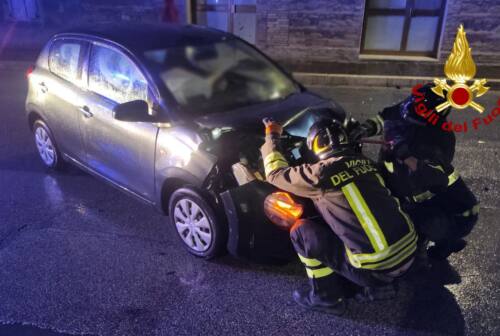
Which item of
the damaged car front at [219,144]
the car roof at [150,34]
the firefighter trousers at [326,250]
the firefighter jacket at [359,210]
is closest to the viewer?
the firefighter jacket at [359,210]

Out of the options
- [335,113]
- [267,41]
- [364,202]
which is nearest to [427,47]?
[267,41]

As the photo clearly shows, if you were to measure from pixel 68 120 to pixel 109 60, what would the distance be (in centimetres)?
90

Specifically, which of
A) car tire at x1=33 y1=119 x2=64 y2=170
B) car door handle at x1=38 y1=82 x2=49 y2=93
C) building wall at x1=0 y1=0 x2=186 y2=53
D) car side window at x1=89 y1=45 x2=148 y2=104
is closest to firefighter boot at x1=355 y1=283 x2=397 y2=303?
car side window at x1=89 y1=45 x2=148 y2=104

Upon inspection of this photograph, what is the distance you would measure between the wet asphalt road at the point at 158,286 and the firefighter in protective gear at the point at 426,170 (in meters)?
0.47

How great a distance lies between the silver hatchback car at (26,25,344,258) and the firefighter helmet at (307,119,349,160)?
420 mm

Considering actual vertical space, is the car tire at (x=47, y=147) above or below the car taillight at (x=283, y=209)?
below

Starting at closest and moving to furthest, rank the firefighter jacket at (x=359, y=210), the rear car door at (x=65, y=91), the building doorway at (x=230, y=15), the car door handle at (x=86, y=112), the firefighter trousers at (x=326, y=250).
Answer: the firefighter jacket at (x=359, y=210)
the firefighter trousers at (x=326, y=250)
the car door handle at (x=86, y=112)
the rear car door at (x=65, y=91)
the building doorway at (x=230, y=15)

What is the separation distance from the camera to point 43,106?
15.0 ft

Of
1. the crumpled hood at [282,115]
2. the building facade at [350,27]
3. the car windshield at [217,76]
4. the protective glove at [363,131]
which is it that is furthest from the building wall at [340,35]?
the protective glove at [363,131]

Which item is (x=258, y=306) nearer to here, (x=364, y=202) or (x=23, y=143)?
(x=364, y=202)

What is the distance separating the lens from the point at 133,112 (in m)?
3.23

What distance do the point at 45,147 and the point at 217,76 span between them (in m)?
2.41

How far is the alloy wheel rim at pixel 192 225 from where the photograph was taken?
10.5 ft

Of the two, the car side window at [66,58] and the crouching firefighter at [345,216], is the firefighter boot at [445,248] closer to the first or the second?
the crouching firefighter at [345,216]
